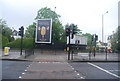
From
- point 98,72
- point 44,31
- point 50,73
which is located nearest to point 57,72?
point 50,73

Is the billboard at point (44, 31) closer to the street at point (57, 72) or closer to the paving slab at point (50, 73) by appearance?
the street at point (57, 72)

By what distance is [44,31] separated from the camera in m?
43.9

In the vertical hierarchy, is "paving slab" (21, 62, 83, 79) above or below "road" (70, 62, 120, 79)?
above

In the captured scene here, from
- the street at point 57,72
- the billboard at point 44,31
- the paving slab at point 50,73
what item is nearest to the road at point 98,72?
the street at point 57,72

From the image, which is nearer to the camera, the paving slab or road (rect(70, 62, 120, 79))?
the paving slab

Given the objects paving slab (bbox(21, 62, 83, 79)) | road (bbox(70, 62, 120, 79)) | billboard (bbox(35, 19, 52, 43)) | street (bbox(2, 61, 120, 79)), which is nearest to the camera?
paving slab (bbox(21, 62, 83, 79))

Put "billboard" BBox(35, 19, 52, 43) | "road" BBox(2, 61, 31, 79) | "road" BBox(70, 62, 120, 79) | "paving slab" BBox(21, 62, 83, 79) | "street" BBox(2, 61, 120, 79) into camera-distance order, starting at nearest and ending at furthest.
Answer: "road" BBox(2, 61, 31, 79), "paving slab" BBox(21, 62, 83, 79), "street" BBox(2, 61, 120, 79), "road" BBox(70, 62, 120, 79), "billboard" BBox(35, 19, 52, 43)

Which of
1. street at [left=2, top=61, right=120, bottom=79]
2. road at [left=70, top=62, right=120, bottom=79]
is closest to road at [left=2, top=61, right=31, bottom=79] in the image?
street at [left=2, top=61, right=120, bottom=79]

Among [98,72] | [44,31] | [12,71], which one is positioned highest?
[44,31]

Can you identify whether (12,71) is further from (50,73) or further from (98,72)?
(98,72)

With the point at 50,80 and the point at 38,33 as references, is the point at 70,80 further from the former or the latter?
the point at 38,33

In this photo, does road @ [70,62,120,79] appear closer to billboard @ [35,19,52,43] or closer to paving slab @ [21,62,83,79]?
paving slab @ [21,62,83,79]

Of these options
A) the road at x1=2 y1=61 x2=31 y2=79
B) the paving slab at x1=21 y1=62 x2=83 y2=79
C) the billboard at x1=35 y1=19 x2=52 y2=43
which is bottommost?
the paving slab at x1=21 y1=62 x2=83 y2=79

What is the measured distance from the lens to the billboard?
1715 inches
